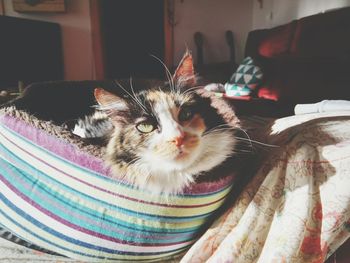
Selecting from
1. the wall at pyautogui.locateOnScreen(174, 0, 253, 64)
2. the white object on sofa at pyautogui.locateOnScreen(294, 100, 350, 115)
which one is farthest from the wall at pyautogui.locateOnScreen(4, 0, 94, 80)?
the white object on sofa at pyautogui.locateOnScreen(294, 100, 350, 115)

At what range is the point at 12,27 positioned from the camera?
236 centimetres

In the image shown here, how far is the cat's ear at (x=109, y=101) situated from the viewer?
0.62 meters

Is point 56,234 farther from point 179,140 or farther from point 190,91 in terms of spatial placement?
point 190,91

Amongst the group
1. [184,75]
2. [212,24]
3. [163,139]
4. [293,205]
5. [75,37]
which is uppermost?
[212,24]

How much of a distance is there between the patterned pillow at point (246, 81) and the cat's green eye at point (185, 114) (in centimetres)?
162

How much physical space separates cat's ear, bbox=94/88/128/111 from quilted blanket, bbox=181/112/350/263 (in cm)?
36

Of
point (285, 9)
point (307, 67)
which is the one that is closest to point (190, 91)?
point (307, 67)

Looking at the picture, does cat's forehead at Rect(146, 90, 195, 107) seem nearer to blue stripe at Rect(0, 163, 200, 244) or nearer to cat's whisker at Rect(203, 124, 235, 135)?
cat's whisker at Rect(203, 124, 235, 135)

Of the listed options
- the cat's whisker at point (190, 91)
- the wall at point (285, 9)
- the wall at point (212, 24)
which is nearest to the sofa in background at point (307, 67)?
the wall at point (285, 9)

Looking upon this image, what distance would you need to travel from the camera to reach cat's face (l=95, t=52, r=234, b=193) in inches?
22.7

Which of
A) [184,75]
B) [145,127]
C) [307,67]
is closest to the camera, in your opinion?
[145,127]

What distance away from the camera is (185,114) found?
661 millimetres

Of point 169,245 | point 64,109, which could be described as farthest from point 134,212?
point 64,109

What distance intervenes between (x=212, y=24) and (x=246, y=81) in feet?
5.45
